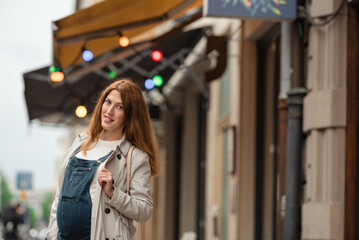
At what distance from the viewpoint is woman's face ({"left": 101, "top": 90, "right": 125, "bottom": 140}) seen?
4.51 m

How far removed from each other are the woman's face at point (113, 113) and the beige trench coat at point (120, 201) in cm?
11

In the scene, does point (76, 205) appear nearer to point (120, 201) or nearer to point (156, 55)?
point (120, 201)

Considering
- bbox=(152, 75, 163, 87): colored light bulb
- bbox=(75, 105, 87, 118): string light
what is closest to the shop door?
bbox=(152, 75, 163, 87): colored light bulb

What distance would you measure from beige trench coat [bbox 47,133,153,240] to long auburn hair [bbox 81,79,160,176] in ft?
0.19

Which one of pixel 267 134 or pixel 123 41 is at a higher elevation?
pixel 123 41

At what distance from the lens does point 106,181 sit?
4.30 metres

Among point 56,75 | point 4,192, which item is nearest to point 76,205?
point 56,75

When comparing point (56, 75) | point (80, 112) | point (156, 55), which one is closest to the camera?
point (80, 112)

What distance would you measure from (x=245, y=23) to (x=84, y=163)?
727 centimetres

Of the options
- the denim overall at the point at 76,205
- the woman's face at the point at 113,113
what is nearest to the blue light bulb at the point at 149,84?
the woman's face at the point at 113,113

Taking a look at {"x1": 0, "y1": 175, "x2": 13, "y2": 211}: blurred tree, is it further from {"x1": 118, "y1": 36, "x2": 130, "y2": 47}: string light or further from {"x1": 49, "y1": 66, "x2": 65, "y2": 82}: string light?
{"x1": 118, "y1": 36, "x2": 130, "y2": 47}: string light

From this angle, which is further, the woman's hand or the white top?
the white top

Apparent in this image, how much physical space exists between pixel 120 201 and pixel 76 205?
24cm

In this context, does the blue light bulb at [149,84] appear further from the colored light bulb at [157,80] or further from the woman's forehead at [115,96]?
the woman's forehead at [115,96]
